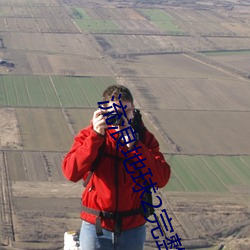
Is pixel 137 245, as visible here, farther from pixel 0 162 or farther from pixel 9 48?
pixel 9 48

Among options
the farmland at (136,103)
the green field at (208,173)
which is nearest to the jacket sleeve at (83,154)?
the farmland at (136,103)

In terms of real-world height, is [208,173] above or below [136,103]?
above

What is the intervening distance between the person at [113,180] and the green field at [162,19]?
251 ft

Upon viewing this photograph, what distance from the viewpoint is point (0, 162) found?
34.9 meters

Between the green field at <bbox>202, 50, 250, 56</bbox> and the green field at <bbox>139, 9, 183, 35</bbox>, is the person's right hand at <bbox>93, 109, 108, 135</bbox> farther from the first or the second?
the green field at <bbox>139, 9, 183, 35</bbox>

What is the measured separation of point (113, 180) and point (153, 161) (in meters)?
0.35

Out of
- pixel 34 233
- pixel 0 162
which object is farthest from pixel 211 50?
pixel 34 233

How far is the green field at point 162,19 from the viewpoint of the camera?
82963mm

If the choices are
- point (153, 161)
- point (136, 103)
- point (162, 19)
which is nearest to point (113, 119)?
point (153, 161)

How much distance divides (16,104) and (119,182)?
4235 centimetres

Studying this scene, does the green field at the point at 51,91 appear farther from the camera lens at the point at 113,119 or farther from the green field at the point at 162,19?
the camera lens at the point at 113,119

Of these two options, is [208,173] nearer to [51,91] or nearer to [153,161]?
[51,91]

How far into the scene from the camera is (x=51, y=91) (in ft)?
167

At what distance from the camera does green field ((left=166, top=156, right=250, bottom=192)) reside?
33366 mm
